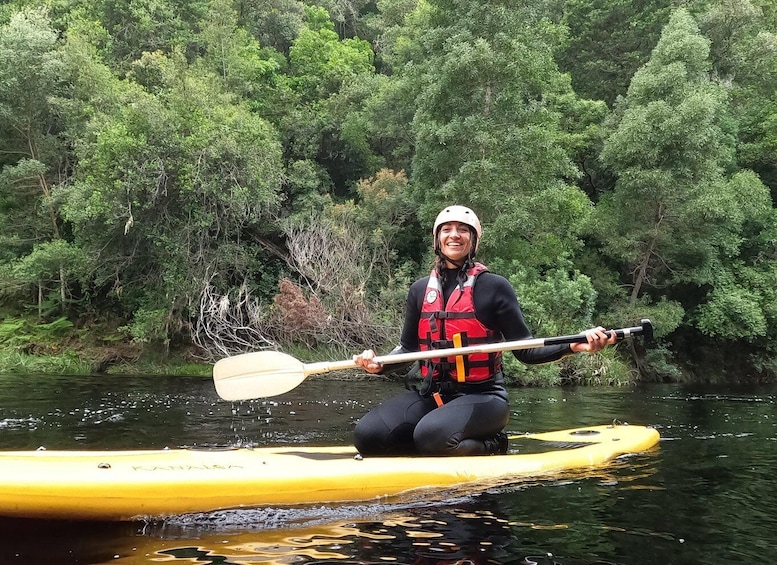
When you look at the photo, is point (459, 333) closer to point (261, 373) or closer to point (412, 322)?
point (412, 322)

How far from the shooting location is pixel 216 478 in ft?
7.57

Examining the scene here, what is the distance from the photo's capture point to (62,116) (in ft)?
48.4

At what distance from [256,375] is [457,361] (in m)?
1.15

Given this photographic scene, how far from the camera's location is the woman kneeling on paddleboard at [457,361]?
2996mm

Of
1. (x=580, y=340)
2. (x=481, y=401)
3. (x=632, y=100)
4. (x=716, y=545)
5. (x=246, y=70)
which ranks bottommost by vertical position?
(x=716, y=545)

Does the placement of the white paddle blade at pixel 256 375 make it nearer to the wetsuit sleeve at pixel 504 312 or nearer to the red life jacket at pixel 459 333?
the red life jacket at pixel 459 333

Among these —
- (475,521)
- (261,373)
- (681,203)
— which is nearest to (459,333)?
(475,521)

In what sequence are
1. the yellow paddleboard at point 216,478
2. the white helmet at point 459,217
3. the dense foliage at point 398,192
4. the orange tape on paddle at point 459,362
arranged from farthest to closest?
1. the dense foliage at point 398,192
2. the white helmet at point 459,217
3. the orange tape on paddle at point 459,362
4. the yellow paddleboard at point 216,478

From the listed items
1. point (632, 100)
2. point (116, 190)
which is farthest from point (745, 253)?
point (116, 190)

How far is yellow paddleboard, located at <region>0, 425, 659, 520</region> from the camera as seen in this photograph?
211 cm

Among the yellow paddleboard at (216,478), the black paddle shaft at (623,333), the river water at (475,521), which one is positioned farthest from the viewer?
the black paddle shaft at (623,333)

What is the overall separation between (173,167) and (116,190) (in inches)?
41.8

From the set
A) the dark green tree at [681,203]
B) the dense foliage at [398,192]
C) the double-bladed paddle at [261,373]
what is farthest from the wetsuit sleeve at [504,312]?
the dark green tree at [681,203]

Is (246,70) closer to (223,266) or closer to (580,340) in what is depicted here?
(223,266)
